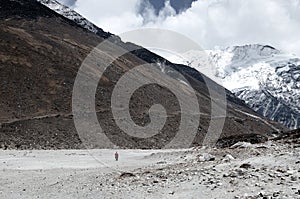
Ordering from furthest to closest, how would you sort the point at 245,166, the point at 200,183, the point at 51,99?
the point at 51,99 → the point at 245,166 → the point at 200,183

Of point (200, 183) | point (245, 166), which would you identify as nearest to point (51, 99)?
point (245, 166)

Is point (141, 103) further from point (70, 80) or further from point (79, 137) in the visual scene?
point (79, 137)

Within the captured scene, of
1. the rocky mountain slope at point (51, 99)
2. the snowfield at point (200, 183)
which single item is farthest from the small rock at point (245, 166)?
the rocky mountain slope at point (51, 99)

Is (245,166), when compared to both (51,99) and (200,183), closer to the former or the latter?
(200,183)

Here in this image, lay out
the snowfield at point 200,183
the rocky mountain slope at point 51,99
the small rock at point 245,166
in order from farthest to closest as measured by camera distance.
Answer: the rocky mountain slope at point 51,99
the small rock at point 245,166
the snowfield at point 200,183

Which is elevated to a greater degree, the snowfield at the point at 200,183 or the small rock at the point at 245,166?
the small rock at the point at 245,166

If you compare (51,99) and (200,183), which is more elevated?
(51,99)

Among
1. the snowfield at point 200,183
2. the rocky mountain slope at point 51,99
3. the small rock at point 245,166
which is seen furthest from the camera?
the rocky mountain slope at point 51,99

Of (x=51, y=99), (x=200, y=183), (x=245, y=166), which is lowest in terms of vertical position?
(x=200, y=183)

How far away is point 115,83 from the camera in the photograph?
104 meters

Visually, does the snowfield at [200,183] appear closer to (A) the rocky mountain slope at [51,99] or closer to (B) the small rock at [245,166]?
(B) the small rock at [245,166]

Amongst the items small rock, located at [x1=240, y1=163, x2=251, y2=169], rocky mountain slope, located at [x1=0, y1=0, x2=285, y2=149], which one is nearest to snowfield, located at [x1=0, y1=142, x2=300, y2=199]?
small rock, located at [x1=240, y1=163, x2=251, y2=169]

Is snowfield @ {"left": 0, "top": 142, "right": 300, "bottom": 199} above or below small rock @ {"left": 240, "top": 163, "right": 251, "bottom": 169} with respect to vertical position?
below

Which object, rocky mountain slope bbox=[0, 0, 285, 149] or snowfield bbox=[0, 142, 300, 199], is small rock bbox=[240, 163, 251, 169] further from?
rocky mountain slope bbox=[0, 0, 285, 149]
